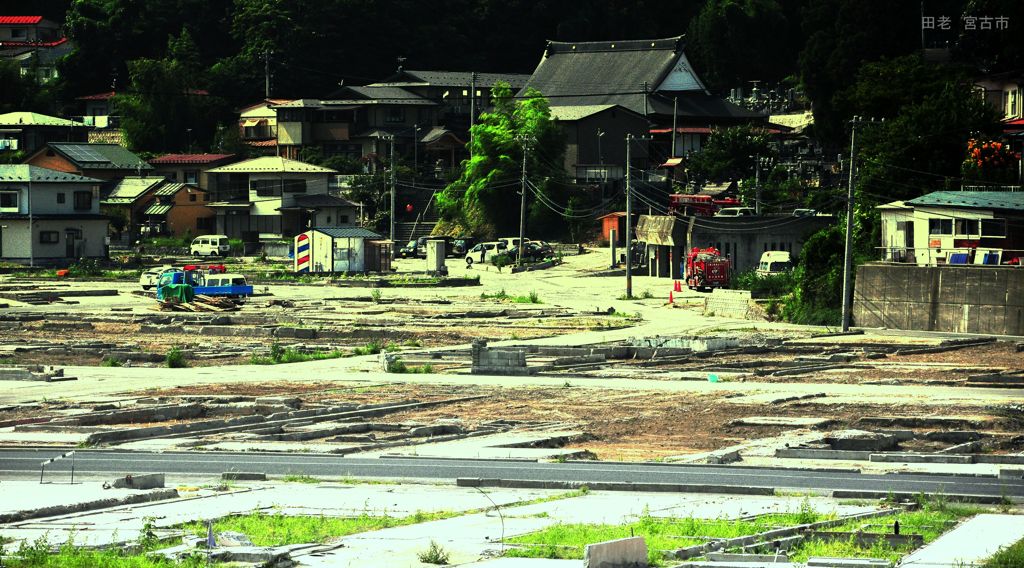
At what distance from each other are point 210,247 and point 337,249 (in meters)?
16.2

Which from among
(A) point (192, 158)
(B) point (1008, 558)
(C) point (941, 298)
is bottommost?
(B) point (1008, 558)

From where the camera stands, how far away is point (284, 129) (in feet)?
378

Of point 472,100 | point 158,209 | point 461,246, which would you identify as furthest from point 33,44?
point 461,246

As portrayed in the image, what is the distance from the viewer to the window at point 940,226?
58906 mm

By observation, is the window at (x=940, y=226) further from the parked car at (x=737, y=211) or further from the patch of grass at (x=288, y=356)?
the patch of grass at (x=288, y=356)

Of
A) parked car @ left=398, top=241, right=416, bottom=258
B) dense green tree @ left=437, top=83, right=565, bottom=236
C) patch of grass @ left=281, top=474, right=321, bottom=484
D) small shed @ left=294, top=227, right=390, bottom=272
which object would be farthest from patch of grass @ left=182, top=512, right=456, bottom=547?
dense green tree @ left=437, top=83, right=565, bottom=236

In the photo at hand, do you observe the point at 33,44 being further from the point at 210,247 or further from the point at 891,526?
the point at 891,526

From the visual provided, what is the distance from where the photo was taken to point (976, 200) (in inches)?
2301

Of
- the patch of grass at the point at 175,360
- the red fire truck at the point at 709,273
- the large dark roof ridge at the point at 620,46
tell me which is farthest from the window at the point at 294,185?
the patch of grass at the point at 175,360

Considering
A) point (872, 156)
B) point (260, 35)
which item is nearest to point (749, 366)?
point (872, 156)

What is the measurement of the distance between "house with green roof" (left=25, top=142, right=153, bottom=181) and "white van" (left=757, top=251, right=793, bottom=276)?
179ft

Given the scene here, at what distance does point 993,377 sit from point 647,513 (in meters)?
20.3

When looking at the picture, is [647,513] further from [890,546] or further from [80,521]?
[80,521]

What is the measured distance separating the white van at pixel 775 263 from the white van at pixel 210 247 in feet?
A: 125
